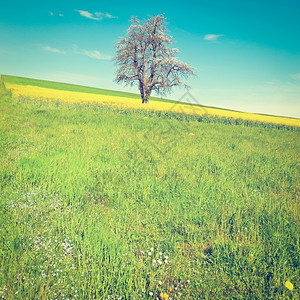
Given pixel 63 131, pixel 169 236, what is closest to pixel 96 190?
pixel 169 236

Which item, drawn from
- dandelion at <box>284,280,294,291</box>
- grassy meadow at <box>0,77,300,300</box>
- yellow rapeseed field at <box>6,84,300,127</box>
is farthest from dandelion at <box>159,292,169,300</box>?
yellow rapeseed field at <box>6,84,300,127</box>

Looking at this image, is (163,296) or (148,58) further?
(148,58)

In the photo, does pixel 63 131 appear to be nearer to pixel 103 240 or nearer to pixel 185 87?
pixel 103 240

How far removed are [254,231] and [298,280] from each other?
71 centimetres

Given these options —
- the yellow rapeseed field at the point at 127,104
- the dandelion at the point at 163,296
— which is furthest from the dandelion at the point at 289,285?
the yellow rapeseed field at the point at 127,104

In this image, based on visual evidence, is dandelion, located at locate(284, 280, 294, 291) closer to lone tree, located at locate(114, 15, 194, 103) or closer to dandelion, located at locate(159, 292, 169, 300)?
dandelion, located at locate(159, 292, 169, 300)

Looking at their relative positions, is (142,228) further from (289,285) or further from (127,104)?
(127,104)

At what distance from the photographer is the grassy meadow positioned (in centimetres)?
188

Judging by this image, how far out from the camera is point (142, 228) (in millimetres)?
2666

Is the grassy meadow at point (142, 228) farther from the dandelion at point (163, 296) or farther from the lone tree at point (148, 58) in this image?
the lone tree at point (148, 58)

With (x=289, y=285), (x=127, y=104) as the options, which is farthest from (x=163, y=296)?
(x=127, y=104)

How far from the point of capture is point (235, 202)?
332cm

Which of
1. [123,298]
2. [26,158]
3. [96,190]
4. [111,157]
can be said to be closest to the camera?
[123,298]

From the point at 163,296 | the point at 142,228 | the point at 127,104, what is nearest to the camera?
the point at 163,296
